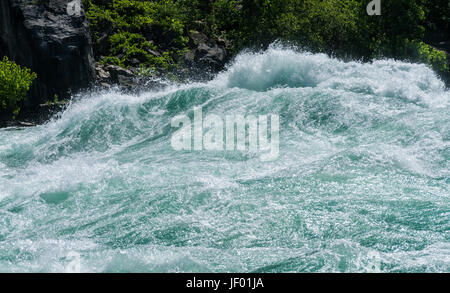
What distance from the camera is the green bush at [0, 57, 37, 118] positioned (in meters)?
14.8

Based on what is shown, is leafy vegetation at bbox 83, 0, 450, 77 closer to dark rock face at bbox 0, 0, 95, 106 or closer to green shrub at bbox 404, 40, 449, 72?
green shrub at bbox 404, 40, 449, 72

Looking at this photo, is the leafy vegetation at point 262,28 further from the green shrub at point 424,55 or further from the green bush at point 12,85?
the green bush at point 12,85

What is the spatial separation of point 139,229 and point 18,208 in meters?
2.31

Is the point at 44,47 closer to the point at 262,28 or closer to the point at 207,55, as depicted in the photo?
the point at 207,55

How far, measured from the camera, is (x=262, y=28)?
18016mm

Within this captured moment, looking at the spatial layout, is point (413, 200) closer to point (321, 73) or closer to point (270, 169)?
point (270, 169)

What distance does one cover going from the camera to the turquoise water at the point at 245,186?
20.7 ft

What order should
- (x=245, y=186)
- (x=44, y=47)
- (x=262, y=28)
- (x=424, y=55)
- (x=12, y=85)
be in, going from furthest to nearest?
(x=262, y=28) → (x=424, y=55) → (x=44, y=47) → (x=12, y=85) → (x=245, y=186)

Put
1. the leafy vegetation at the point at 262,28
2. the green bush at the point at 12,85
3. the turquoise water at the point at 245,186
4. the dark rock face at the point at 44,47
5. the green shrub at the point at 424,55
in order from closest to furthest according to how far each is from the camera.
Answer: the turquoise water at the point at 245,186
the green bush at the point at 12,85
the dark rock face at the point at 44,47
the green shrub at the point at 424,55
the leafy vegetation at the point at 262,28

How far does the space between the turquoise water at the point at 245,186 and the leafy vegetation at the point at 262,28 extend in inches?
141

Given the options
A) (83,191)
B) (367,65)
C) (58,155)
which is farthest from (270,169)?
(367,65)

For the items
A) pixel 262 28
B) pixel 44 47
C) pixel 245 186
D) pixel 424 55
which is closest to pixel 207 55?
pixel 262 28

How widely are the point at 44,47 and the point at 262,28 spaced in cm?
736

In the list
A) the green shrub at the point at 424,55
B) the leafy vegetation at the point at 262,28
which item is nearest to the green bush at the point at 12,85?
the leafy vegetation at the point at 262,28
